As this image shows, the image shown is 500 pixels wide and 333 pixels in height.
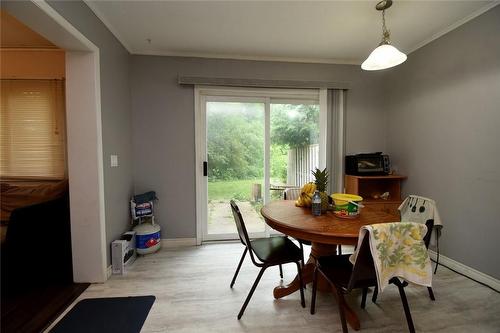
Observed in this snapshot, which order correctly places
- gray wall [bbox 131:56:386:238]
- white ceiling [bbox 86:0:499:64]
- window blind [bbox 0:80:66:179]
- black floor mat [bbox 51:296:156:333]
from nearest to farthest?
black floor mat [bbox 51:296:156:333]
white ceiling [bbox 86:0:499:64]
window blind [bbox 0:80:66:179]
gray wall [bbox 131:56:386:238]

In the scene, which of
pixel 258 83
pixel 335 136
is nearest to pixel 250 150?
pixel 258 83

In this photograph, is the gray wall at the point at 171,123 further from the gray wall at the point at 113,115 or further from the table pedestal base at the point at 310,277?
the table pedestal base at the point at 310,277

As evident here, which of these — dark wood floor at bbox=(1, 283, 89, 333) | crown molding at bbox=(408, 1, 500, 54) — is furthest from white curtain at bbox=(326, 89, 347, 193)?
dark wood floor at bbox=(1, 283, 89, 333)

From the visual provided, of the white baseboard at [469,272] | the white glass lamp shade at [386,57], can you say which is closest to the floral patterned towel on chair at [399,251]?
the white glass lamp shade at [386,57]

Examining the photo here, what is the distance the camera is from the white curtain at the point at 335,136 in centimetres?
313

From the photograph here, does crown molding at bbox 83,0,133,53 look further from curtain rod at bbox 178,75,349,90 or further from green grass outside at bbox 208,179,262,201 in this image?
green grass outside at bbox 208,179,262,201

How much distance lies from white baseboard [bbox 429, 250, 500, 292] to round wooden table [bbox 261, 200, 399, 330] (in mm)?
1193

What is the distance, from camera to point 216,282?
7.03 ft

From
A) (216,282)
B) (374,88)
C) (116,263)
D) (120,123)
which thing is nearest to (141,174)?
(120,123)

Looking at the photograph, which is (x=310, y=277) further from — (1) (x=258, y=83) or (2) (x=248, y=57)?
(2) (x=248, y=57)

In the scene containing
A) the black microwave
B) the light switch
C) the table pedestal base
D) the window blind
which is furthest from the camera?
the black microwave

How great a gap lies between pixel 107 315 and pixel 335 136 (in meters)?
3.14

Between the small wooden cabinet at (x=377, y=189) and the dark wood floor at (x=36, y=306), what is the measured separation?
10.4 ft

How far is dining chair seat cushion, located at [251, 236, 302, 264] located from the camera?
170 centimetres
